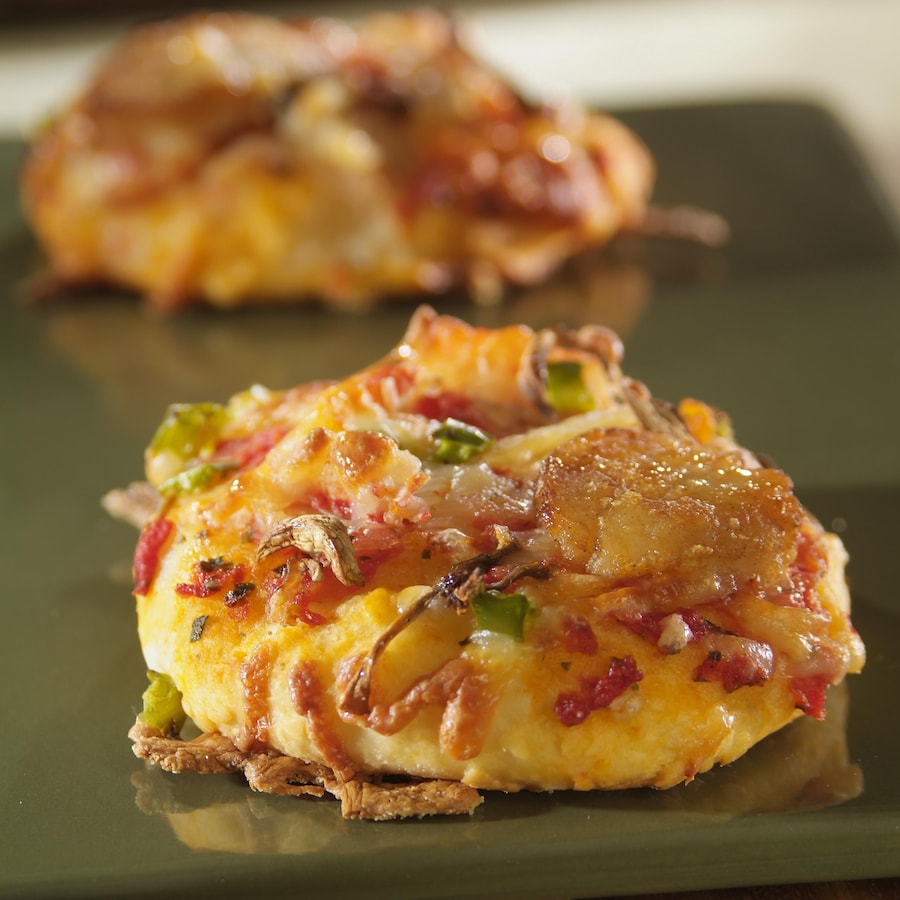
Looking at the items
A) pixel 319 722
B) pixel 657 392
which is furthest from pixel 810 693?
pixel 657 392

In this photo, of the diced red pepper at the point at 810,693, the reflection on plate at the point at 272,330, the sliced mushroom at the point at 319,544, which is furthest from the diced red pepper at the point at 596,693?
the reflection on plate at the point at 272,330

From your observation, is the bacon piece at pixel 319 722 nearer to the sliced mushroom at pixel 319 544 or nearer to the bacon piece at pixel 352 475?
the sliced mushroom at pixel 319 544

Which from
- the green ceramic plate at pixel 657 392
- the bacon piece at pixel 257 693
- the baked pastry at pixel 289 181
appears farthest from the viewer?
the baked pastry at pixel 289 181

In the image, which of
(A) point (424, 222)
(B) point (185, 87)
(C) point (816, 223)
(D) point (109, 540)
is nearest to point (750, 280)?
(C) point (816, 223)

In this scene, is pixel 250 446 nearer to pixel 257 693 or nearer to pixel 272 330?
pixel 257 693

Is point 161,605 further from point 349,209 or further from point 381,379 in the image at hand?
point 349,209

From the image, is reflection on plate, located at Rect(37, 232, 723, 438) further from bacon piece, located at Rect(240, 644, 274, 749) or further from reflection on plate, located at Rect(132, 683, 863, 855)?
reflection on plate, located at Rect(132, 683, 863, 855)

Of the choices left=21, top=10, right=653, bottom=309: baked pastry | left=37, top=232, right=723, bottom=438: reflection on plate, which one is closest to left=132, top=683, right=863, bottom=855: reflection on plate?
left=37, top=232, right=723, bottom=438: reflection on plate
